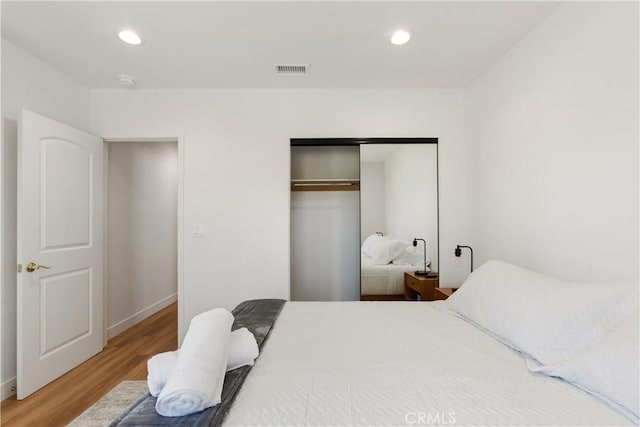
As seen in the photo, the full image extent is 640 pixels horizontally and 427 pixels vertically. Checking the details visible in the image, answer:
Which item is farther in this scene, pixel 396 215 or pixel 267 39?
pixel 396 215

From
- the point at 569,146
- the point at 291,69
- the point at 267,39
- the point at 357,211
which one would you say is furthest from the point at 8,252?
the point at 569,146

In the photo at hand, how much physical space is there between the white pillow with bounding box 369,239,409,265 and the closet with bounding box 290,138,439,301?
0.07 feet

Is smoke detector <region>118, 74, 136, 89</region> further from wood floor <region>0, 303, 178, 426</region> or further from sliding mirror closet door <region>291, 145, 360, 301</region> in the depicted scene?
wood floor <region>0, 303, 178, 426</region>

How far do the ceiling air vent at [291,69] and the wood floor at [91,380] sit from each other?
269 centimetres

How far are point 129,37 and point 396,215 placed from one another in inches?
100

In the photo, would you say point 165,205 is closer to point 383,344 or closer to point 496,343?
point 383,344

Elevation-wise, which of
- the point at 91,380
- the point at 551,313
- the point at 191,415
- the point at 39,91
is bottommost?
the point at 91,380

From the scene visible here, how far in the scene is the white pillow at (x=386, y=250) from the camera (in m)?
2.90

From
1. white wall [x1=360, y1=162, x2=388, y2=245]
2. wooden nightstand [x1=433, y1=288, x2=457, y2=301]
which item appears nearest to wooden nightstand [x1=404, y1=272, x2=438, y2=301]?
wooden nightstand [x1=433, y1=288, x2=457, y2=301]

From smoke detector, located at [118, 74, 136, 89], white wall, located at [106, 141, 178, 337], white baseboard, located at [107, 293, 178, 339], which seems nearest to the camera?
smoke detector, located at [118, 74, 136, 89]

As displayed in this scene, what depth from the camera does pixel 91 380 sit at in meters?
2.29

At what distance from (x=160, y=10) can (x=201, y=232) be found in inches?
69.5

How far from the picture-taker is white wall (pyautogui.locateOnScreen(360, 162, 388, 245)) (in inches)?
117

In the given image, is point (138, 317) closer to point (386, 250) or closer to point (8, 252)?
point (8, 252)
